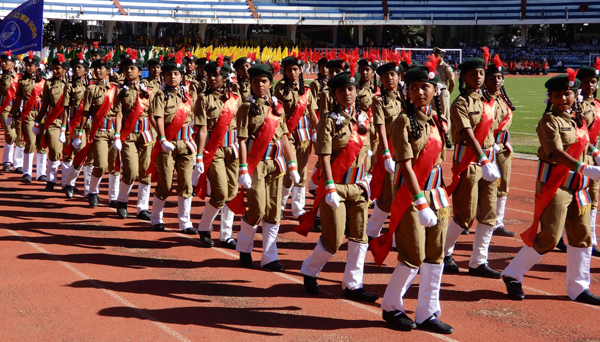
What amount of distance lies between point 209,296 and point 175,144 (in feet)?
9.36

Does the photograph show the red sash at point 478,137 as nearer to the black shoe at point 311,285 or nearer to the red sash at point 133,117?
the black shoe at point 311,285

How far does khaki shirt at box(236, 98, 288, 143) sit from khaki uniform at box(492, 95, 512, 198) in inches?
96.2

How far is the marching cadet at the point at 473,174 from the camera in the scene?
23.5ft

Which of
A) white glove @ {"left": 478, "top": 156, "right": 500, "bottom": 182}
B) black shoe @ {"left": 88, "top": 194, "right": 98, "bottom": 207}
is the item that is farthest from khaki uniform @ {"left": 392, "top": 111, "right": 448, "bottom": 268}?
black shoe @ {"left": 88, "top": 194, "right": 98, "bottom": 207}

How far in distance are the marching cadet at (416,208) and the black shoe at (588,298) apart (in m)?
1.56

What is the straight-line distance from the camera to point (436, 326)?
564 centimetres

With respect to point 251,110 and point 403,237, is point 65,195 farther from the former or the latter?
point 403,237

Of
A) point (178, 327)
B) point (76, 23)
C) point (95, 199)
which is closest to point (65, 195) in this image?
point (95, 199)

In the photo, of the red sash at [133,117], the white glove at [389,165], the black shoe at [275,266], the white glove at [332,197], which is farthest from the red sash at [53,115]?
the white glove at [332,197]

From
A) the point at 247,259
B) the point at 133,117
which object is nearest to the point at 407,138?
the point at 247,259

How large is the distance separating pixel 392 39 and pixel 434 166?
64.7m

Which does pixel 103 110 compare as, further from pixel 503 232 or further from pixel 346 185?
pixel 503 232

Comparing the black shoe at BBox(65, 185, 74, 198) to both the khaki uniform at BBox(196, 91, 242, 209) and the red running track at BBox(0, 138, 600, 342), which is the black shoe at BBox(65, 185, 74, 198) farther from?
the khaki uniform at BBox(196, 91, 242, 209)

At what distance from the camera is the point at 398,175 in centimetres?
570
